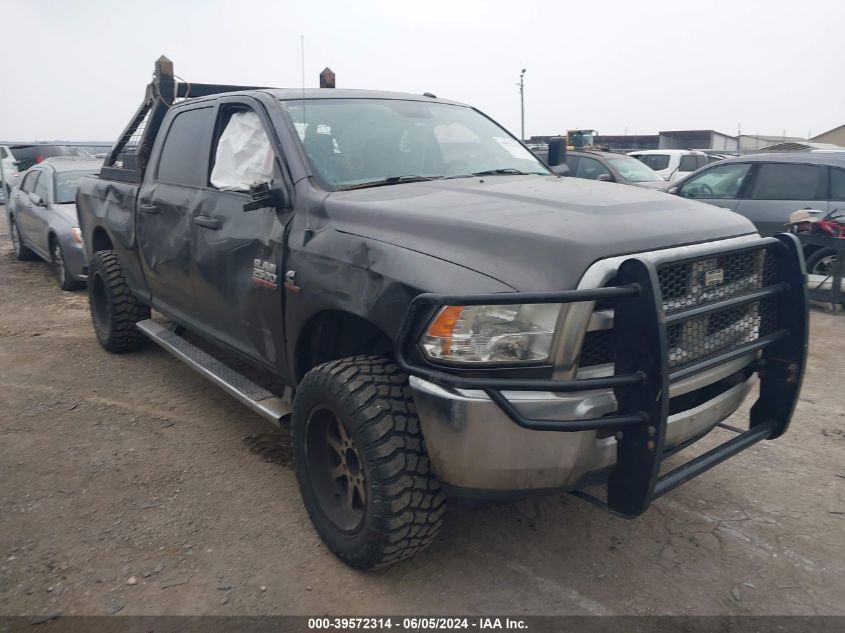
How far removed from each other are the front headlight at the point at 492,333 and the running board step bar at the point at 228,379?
1242 millimetres

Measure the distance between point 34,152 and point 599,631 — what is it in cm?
1684

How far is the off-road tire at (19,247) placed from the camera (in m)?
9.90

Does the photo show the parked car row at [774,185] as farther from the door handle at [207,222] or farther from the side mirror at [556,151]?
the door handle at [207,222]

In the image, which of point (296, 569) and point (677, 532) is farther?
point (677, 532)

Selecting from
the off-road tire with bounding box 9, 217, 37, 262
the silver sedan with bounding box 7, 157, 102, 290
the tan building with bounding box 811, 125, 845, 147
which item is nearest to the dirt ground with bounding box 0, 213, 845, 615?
the silver sedan with bounding box 7, 157, 102, 290

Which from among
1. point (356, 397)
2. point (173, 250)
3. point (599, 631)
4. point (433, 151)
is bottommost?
point (599, 631)

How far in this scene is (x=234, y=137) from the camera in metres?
3.75

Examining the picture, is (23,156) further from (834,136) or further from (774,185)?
(834,136)

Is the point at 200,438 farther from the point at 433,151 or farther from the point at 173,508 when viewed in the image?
the point at 433,151

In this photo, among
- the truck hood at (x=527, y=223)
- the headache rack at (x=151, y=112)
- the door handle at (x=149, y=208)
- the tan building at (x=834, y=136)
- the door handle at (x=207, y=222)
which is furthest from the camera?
the tan building at (x=834, y=136)

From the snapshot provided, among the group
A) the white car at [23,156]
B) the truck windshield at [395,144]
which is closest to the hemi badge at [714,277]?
the truck windshield at [395,144]

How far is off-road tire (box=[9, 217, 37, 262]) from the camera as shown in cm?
990

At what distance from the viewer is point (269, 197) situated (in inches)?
122

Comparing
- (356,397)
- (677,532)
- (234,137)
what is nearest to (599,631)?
(677,532)
